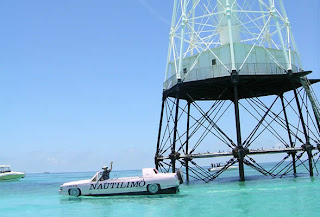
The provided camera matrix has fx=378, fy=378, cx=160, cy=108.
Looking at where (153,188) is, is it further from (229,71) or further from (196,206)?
(229,71)

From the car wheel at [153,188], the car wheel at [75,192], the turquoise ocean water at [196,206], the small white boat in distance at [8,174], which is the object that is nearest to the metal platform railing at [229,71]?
the turquoise ocean water at [196,206]

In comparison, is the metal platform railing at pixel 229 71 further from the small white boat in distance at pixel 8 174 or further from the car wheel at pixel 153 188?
the small white boat in distance at pixel 8 174

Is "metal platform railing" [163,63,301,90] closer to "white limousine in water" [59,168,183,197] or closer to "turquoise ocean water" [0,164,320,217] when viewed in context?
"white limousine in water" [59,168,183,197]

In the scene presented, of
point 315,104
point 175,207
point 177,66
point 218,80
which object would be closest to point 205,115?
point 218,80

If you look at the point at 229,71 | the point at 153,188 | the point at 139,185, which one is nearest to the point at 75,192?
the point at 139,185

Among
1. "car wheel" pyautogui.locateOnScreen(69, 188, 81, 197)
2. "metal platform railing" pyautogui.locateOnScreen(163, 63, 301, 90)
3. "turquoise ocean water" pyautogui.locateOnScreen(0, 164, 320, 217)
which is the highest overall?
"metal platform railing" pyautogui.locateOnScreen(163, 63, 301, 90)

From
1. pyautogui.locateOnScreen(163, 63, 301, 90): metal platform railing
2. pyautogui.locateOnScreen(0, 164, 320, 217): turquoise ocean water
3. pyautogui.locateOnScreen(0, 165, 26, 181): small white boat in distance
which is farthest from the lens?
pyautogui.locateOnScreen(0, 165, 26, 181): small white boat in distance

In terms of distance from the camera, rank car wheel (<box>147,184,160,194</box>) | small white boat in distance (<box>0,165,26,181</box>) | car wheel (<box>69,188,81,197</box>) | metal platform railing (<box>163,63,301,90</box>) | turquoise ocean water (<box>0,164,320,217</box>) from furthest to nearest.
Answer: small white boat in distance (<box>0,165,26,181</box>) → metal platform railing (<box>163,63,301,90</box>) → car wheel (<box>69,188,81,197</box>) → car wheel (<box>147,184,160,194</box>) → turquoise ocean water (<box>0,164,320,217</box>)

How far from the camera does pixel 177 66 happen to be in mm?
37688

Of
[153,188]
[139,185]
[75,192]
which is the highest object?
[139,185]

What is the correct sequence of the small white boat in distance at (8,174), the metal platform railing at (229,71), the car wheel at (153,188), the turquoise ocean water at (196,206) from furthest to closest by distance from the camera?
the small white boat in distance at (8,174)
the metal platform railing at (229,71)
the car wheel at (153,188)
the turquoise ocean water at (196,206)

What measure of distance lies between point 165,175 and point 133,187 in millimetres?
2294

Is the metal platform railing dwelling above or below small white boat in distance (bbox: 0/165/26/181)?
above

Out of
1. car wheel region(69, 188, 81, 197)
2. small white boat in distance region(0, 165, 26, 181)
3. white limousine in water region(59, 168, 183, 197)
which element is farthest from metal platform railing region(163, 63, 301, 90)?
small white boat in distance region(0, 165, 26, 181)
